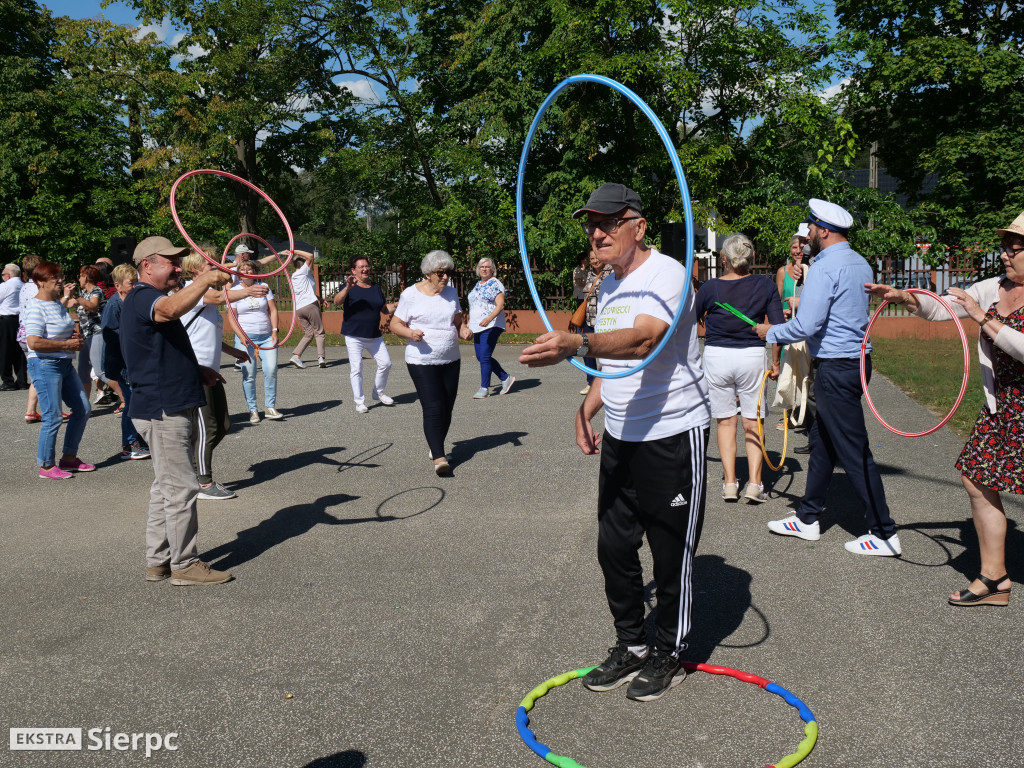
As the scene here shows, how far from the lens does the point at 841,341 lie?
5617 millimetres

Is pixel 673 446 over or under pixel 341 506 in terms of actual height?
over

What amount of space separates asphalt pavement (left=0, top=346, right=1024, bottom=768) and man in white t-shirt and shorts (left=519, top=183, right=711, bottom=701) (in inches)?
10.4

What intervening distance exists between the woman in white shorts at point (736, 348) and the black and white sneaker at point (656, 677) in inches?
127

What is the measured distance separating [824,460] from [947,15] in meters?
23.0

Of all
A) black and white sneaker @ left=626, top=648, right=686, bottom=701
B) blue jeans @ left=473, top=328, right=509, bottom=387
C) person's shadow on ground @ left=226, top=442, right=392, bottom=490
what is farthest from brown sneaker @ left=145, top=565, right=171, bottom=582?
blue jeans @ left=473, top=328, right=509, bottom=387

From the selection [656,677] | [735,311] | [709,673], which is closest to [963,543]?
[735,311]

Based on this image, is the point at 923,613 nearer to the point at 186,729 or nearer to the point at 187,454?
the point at 186,729

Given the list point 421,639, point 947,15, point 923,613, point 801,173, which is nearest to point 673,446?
point 421,639

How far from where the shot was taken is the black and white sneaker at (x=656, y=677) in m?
3.89

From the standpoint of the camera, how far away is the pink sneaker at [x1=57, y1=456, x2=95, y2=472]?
858cm

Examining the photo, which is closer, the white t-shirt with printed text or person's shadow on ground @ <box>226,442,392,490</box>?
the white t-shirt with printed text

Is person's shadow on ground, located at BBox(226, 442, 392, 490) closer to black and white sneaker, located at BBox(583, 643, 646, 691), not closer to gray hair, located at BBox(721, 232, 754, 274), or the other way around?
gray hair, located at BBox(721, 232, 754, 274)

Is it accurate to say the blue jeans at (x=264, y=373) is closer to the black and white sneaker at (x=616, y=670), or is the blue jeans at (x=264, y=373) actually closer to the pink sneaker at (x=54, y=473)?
the pink sneaker at (x=54, y=473)

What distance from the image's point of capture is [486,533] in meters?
6.41
